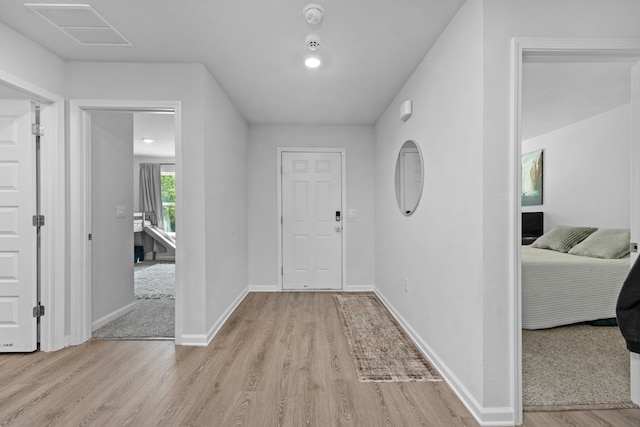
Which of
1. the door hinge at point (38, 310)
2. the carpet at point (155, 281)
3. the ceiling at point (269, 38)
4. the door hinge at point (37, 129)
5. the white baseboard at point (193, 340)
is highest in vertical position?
the ceiling at point (269, 38)

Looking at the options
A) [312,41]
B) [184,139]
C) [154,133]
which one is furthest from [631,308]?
[154,133]

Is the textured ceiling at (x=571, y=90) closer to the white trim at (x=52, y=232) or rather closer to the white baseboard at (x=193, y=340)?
the white baseboard at (x=193, y=340)

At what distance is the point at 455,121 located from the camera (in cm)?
202

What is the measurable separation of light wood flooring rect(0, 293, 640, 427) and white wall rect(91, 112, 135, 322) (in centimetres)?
64

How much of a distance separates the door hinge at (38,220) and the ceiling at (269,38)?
132 centimetres

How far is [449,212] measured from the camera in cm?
211

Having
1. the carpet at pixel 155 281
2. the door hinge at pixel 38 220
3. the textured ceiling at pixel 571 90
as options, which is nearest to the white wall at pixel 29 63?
the door hinge at pixel 38 220

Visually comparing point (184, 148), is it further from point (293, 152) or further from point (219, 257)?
point (293, 152)

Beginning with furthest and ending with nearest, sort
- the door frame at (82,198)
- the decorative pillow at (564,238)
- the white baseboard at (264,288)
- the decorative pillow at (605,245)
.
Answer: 1. the white baseboard at (264,288)
2. the decorative pillow at (564,238)
3. the decorative pillow at (605,245)
4. the door frame at (82,198)

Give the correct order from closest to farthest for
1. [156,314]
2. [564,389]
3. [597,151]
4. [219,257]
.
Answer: [564,389], [219,257], [156,314], [597,151]

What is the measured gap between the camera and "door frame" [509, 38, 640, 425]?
5.51 feet

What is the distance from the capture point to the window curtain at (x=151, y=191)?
7496mm

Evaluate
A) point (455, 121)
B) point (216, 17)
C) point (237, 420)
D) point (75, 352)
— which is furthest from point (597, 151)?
point (75, 352)

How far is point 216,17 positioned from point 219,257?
202cm
